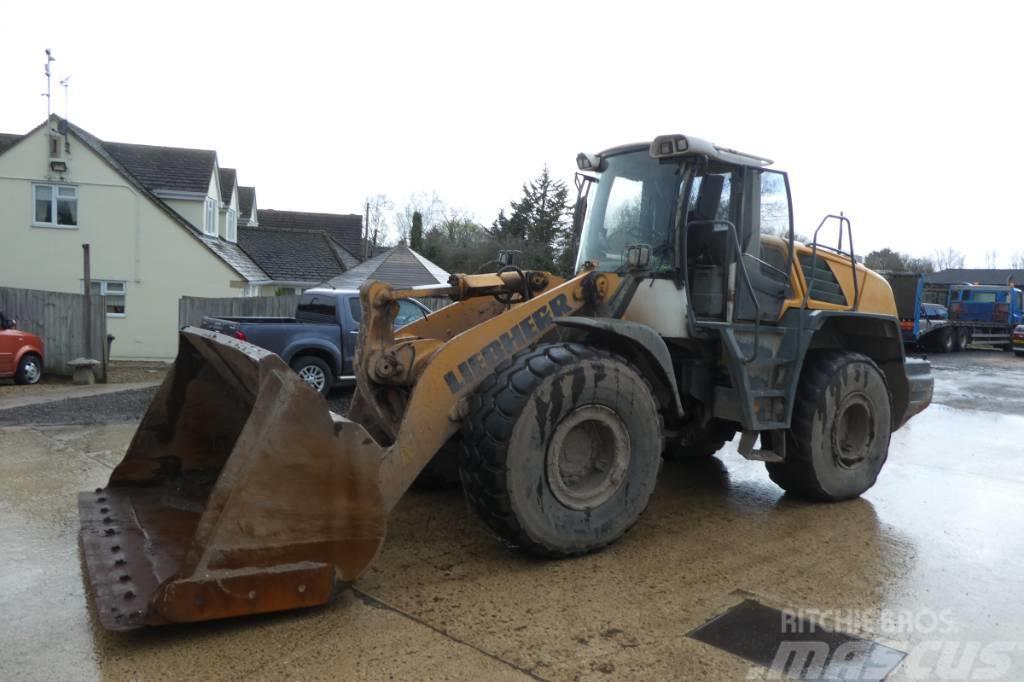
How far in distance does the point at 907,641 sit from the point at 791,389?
2.32m

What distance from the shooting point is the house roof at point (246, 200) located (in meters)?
37.5

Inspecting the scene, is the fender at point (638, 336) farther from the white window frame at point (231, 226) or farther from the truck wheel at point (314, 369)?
the white window frame at point (231, 226)

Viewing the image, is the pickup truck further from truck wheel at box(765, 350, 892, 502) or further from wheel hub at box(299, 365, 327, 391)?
truck wheel at box(765, 350, 892, 502)

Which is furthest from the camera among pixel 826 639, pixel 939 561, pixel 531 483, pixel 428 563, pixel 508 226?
pixel 508 226

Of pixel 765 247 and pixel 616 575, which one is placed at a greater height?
pixel 765 247

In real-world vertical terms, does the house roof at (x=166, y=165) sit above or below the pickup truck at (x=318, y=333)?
above

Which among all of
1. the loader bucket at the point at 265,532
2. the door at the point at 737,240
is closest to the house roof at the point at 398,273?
the door at the point at 737,240

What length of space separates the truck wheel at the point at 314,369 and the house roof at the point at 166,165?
50.8 feet

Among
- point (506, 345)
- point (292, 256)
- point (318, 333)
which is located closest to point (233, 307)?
point (318, 333)

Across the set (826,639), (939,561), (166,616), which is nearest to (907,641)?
(826,639)

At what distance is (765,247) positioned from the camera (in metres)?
6.21

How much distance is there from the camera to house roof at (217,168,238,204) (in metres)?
29.3

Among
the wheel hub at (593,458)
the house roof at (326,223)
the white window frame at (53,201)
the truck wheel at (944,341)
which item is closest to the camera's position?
the wheel hub at (593,458)

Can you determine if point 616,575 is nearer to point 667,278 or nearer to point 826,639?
point 826,639
